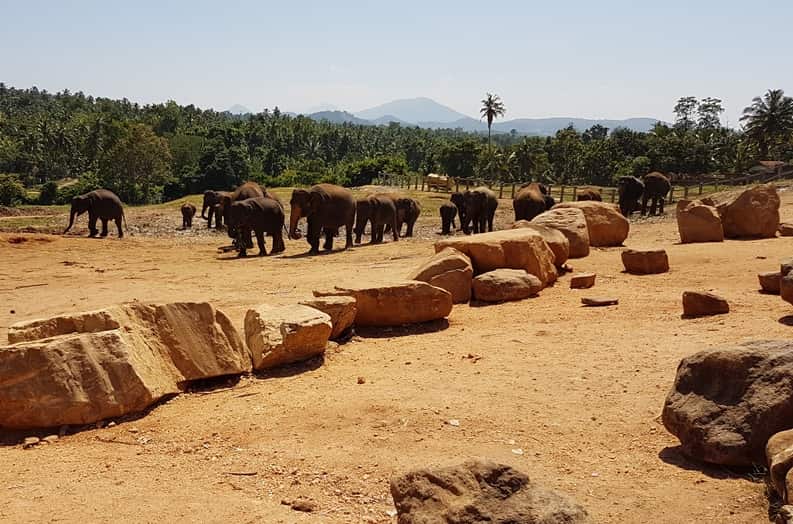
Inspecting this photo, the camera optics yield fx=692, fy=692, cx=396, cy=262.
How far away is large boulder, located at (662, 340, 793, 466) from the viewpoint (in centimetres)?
522

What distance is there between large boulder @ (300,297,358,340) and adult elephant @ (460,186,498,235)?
63.7ft

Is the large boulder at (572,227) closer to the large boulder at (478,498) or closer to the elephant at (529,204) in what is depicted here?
the elephant at (529,204)

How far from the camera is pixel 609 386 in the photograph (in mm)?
7461

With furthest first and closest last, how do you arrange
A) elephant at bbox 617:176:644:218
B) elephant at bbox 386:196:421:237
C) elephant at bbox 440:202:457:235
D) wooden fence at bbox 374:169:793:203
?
wooden fence at bbox 374:169:793:203 → elephant at bbox 617:176:644:218 → elephant at bbox 440:202:457:235 → elephant at bbox 386:196:421:237

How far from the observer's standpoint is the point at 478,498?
3973 mm

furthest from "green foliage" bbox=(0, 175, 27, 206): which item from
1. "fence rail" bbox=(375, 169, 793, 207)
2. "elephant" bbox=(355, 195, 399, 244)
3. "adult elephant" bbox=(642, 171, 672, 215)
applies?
"adult elephant" bbox=(642, 171, 672, 215)

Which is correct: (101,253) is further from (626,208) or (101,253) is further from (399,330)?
(626,208)

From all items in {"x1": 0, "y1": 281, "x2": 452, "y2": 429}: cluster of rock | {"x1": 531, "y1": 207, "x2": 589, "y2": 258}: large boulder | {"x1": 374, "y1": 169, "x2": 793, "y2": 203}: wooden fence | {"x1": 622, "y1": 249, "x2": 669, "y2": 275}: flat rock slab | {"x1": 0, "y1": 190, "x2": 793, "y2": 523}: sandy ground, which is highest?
{"x1": 374, "y1": 169, "x2": 793, "y2": 203}: wooden fence

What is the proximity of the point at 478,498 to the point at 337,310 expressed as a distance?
570cm

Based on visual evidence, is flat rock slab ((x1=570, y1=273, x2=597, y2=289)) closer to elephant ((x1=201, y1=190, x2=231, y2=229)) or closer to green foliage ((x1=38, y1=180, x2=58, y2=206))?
elephant ((x1=201, y1=190, x2=231, y2=229))

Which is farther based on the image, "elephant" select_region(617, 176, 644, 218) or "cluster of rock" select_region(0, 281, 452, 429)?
"elephant" select_region(617, 176, 644, 218)

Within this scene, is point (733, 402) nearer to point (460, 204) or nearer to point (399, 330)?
point (399, 330)

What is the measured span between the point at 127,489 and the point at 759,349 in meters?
5.18

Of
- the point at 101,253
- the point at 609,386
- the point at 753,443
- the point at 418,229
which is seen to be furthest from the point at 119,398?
the point at 418,229
